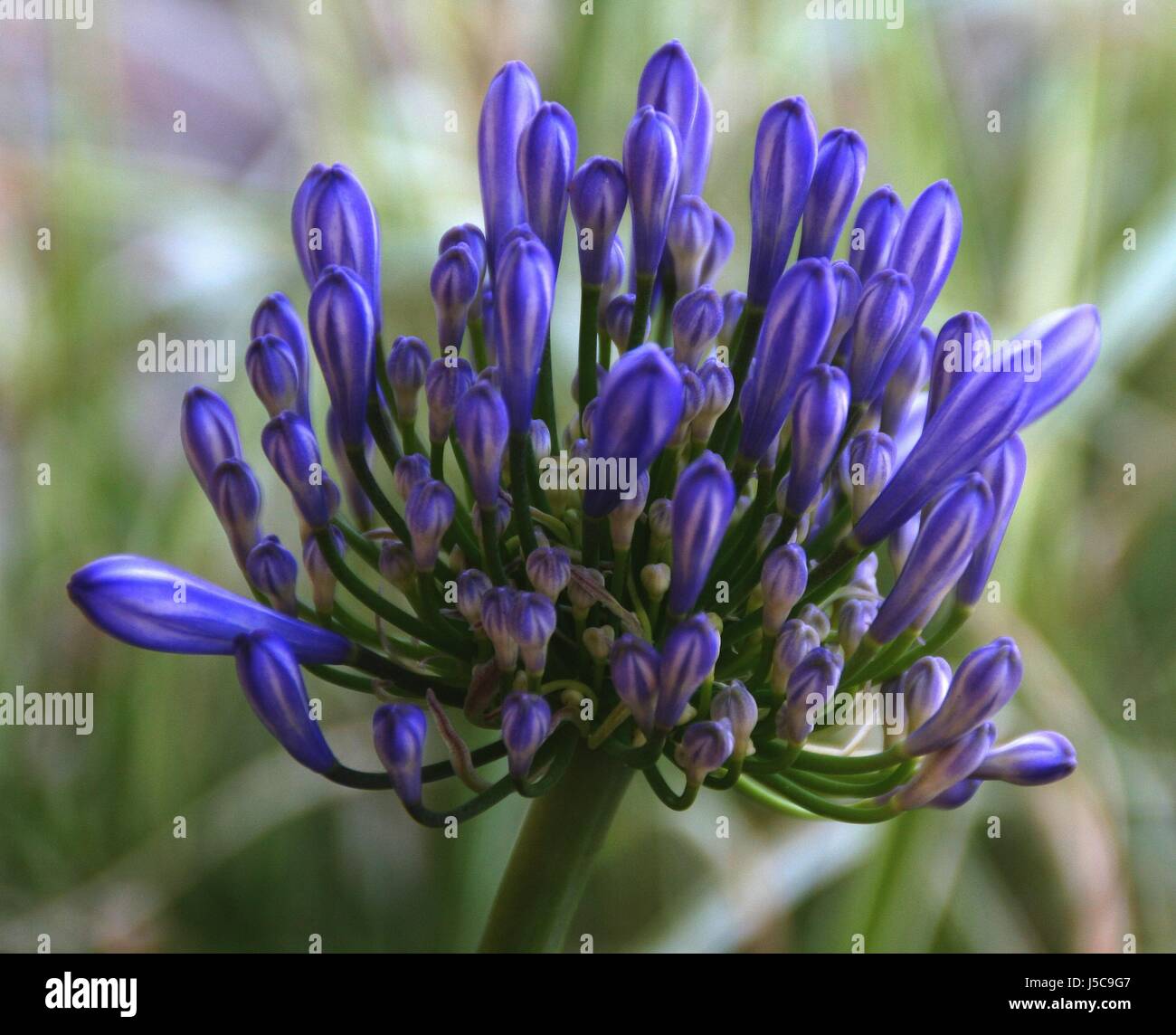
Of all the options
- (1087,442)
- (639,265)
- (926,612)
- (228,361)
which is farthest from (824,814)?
(1087,442)

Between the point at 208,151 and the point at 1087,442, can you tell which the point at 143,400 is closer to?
the point at 208,151

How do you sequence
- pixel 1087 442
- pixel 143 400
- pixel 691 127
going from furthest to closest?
1. pixel 143 400
2. pixel 1087 442
3. pixel 691 127

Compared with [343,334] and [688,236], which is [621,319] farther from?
[343,334]

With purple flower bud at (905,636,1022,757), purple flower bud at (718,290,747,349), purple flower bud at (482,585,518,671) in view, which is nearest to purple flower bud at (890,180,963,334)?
purple flower bud at (718,290,747,349)

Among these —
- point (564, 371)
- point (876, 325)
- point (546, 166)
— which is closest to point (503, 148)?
point (546, 166)

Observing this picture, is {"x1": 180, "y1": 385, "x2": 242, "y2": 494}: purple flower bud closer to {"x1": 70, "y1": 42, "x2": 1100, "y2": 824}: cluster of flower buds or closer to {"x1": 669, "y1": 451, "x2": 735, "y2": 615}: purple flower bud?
{"x1": 70, "y1": 42, "x2": 1100, "y2": 824}: cluster of flower buds

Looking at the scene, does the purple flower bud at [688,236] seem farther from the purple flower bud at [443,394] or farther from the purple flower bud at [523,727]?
the purple flower bud at [523,727]
